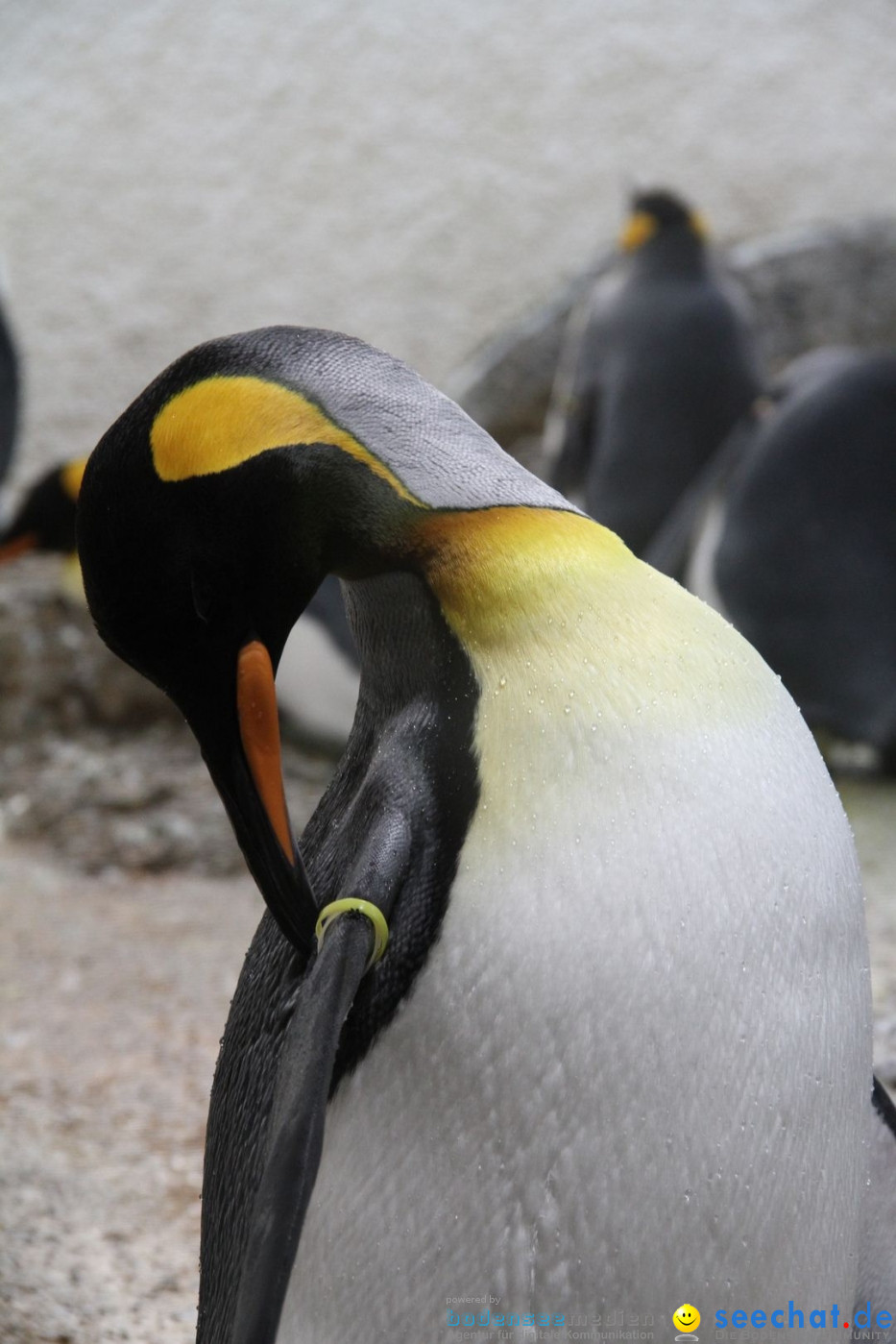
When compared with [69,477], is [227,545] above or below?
above

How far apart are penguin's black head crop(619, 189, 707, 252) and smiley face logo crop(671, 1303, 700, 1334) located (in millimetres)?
5148

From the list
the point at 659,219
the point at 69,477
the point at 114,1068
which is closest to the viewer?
the point at 114,1068

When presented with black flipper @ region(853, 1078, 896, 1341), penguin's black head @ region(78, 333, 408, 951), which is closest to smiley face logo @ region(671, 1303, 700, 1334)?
black flipper @ region(853, 1078, 896, 1341)

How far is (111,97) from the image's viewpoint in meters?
7.65

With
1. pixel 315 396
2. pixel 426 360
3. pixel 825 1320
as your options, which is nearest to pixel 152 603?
pixel 315 396

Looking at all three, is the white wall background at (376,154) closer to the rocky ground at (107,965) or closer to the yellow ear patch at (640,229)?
the yellow ear patch at (640,229)

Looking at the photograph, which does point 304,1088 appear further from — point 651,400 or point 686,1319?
point 651,400

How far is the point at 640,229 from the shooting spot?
19.2 ft

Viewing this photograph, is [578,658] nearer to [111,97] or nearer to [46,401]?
[46,401]

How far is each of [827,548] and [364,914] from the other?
3260 millimetres

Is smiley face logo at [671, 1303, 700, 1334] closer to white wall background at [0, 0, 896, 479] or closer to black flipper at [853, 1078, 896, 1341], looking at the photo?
black flipper at [853, 1078, 896, 1341]

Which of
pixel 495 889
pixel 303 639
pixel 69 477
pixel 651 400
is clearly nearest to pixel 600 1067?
pixel 495 889

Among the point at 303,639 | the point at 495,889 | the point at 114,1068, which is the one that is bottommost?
the point at 303,639

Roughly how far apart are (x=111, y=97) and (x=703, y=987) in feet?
24.6
